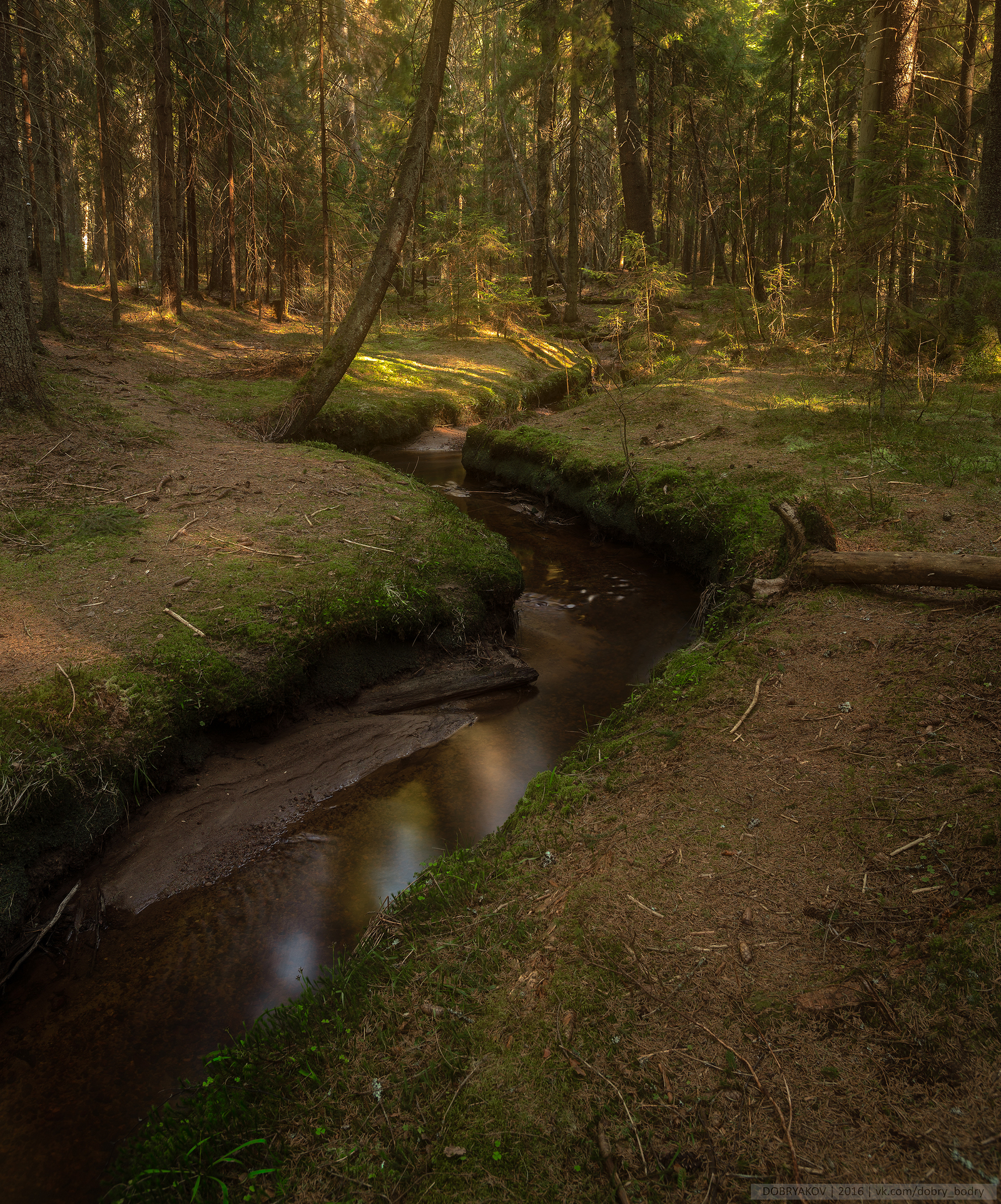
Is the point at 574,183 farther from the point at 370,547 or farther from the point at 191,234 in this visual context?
the point at 370,547

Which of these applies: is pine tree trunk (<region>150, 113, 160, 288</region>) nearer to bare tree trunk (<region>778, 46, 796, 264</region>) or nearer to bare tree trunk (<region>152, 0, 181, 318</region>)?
bare tree trunk (<region>152, 0, 181, 318</region>)

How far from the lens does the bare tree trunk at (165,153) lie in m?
16.7

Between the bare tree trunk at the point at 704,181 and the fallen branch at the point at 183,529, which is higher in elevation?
the bare tree trunk at the point at 704,181

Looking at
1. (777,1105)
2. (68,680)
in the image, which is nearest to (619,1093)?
(777,1105)

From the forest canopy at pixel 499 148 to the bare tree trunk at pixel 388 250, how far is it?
0.47 feet

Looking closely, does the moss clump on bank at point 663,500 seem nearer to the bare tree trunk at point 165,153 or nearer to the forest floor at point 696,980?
the forest floor at point 696,980

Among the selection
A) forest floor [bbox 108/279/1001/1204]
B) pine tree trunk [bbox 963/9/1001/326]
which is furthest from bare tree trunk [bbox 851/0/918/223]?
forest floor [bbox 108/279/1001/1204]

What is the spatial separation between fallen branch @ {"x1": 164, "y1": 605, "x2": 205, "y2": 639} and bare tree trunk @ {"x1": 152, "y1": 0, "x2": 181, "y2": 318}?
13.7 m

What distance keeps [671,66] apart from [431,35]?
1599 cm

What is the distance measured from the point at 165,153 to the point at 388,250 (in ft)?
35.0

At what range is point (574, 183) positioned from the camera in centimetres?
2020

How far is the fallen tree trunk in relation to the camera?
5.21m

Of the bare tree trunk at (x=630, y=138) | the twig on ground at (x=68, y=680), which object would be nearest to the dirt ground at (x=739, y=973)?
the twig on ground at (x=68, y=680)

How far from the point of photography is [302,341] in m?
22.7
